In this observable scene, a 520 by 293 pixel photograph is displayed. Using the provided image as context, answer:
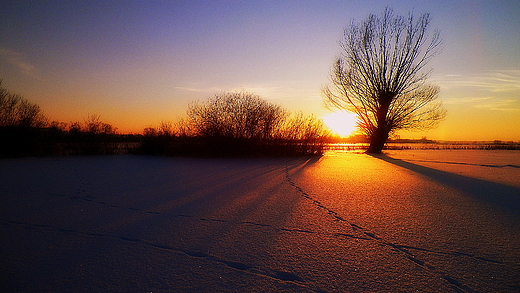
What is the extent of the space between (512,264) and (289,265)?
6.26 feet

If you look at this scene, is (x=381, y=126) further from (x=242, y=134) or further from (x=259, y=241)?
(x=259, y=241)

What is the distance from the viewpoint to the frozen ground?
6.48ft

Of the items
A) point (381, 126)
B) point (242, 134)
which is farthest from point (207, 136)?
point (381, 126)

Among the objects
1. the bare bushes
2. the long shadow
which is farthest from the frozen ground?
the bare bushes

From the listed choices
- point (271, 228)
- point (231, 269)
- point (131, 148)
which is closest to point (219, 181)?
point (271, 228)

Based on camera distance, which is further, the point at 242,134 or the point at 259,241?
the point at 242,134

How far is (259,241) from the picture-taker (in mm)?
2686

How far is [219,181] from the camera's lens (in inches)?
250

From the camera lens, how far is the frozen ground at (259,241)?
197 cm

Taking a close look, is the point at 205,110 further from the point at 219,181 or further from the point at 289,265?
the point at 289,265

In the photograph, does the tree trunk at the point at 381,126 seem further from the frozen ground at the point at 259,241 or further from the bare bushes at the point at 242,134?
the frozen ground at the point at 259,241

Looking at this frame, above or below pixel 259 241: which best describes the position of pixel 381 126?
above

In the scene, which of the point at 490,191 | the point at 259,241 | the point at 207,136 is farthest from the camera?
the point at 207,136

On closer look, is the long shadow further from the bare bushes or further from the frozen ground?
the bare bushes
